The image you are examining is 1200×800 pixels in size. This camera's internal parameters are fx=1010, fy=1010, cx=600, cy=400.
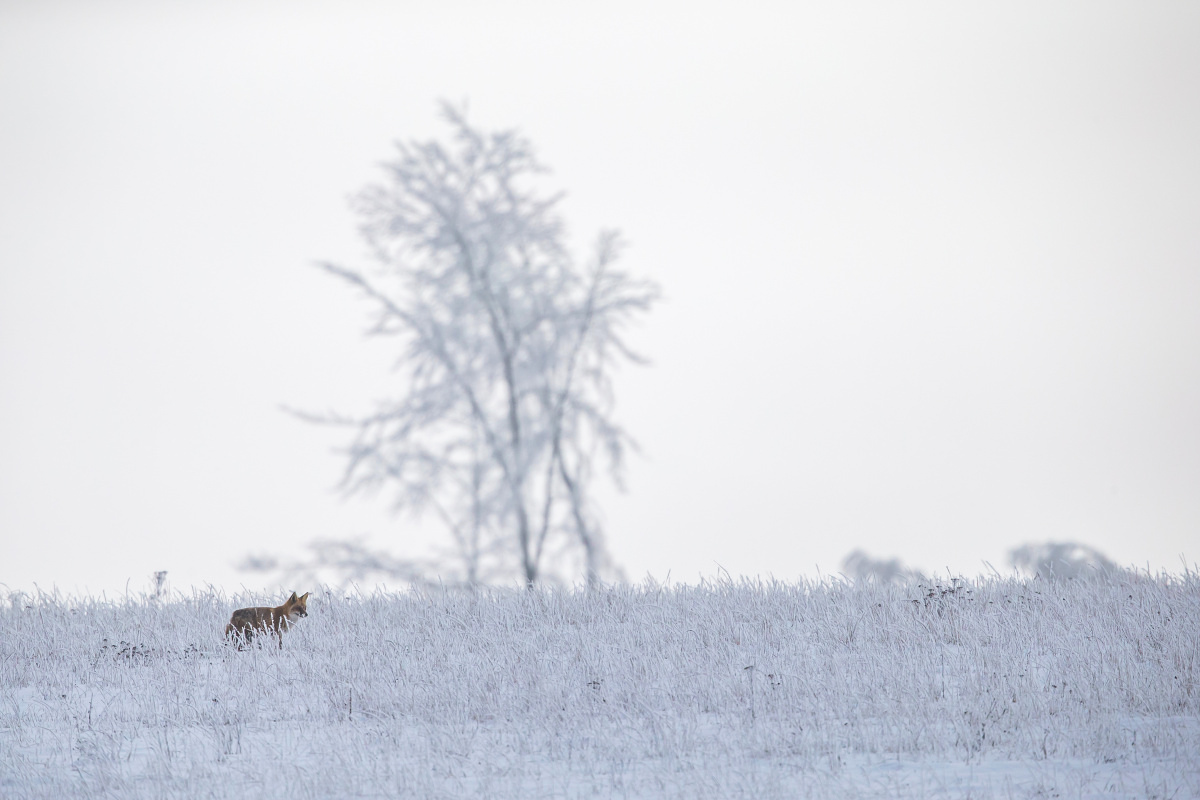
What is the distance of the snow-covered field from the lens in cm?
498

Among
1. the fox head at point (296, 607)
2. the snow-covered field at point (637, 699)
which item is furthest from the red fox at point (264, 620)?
the snow-covered field at point (637, 699)

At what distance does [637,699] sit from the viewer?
6.01m

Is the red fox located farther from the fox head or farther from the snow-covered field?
the snow-covered field

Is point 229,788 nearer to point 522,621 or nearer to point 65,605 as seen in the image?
point 522,621

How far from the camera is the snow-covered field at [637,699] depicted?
498cm

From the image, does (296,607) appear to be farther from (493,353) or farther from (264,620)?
(493,353)

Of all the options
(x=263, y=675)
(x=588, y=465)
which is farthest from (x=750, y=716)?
(x=588, y=465)

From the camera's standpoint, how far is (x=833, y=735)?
17.7 ft

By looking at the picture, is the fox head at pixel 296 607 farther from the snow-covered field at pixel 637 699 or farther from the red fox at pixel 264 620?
the snow-covered field at pixel 637 699

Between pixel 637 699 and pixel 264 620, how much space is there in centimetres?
335

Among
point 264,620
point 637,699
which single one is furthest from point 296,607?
point 637,699

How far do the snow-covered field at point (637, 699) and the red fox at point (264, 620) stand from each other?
0.17m

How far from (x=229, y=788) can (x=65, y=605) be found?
574 centimetres

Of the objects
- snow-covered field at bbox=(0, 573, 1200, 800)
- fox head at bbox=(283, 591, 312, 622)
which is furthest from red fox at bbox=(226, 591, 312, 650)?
snow-covered field at bbox=(0, 573, 1200, 800)
